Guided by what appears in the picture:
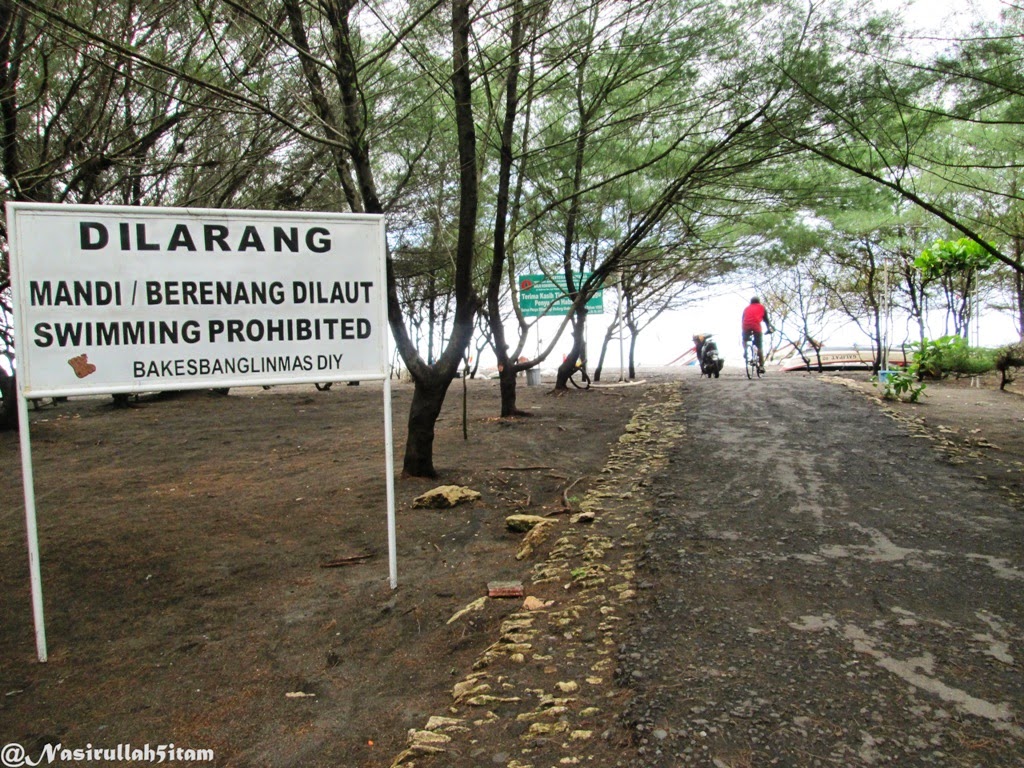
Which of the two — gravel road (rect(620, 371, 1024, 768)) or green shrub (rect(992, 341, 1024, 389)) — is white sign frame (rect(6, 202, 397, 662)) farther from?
green shrub (rect(992, 341, 1024, 389))

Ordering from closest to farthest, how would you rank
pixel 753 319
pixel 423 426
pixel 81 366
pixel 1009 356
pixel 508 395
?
pixel 81 366, pixel 423 426, pixel 508 395, pixel 1009 356, pixel 753 319

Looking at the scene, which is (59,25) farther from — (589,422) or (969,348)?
(969,348)

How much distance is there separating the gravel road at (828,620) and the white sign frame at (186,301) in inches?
72.7

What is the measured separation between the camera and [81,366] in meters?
4.08

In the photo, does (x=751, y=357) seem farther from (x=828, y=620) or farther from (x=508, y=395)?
(x=828, y=620)

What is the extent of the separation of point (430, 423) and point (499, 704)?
426cm

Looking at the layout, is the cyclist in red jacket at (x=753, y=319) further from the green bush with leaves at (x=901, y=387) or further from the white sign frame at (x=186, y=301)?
the white sign frame at (x=186, y=301)

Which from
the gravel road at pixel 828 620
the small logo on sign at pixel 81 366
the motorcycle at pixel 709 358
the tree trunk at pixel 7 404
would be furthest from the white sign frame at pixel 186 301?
the motorcycle at pixel 709 358

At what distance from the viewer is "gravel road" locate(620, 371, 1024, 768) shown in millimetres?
2641

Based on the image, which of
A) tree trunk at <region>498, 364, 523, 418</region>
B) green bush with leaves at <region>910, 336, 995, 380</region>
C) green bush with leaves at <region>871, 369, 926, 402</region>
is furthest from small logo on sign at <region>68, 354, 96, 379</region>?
green bush with leaves at <region>910, 336, 995, 380</region>

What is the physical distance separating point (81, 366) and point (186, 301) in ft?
1.96

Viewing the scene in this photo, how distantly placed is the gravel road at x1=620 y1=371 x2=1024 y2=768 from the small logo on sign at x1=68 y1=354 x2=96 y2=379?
9.52ft

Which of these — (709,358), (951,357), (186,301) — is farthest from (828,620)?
(709,358)

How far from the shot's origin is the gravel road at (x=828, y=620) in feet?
8.66
